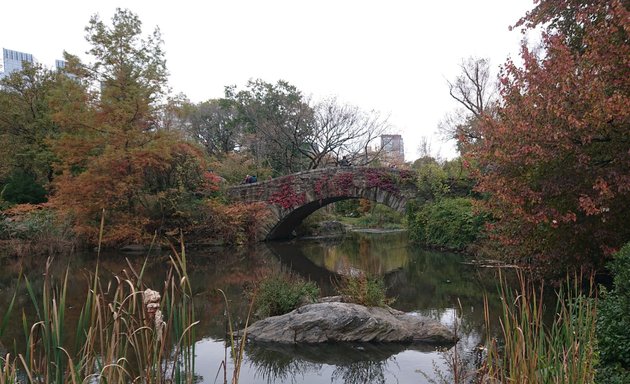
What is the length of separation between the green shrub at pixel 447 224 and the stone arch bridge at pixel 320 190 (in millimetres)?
974

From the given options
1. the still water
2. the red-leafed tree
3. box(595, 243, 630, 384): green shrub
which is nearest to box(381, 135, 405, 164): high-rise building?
the still water

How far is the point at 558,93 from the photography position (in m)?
6.62

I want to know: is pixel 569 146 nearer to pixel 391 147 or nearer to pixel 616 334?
pixel 616 334

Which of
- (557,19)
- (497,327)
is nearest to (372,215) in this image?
(557,19)

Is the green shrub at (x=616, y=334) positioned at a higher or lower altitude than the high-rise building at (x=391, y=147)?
lower

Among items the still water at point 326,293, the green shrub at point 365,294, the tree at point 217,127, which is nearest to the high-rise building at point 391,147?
the tree at point 217,127

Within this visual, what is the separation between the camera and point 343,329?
20.7 feet

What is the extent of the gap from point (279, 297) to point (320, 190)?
37.4 ft

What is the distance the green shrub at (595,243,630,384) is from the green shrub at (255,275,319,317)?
4.09 metres

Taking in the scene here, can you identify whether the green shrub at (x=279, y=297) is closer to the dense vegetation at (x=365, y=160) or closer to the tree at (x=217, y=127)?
the dense vegetation at (x=365, y=160)

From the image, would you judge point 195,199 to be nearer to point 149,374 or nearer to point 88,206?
point 88,206

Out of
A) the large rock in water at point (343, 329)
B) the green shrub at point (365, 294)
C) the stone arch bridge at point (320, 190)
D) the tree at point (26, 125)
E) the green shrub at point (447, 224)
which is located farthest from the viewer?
the tree at point (26, 125)

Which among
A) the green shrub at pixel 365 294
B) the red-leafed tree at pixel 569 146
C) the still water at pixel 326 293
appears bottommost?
the still water at pixel 326 293

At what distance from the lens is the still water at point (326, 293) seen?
539cm
